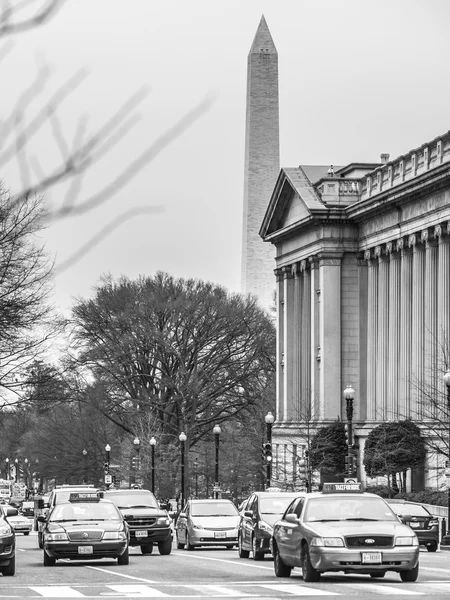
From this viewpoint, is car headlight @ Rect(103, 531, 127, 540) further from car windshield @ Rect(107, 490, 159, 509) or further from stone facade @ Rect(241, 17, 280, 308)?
stone facade @ Rect(241, 17, 280, 308)

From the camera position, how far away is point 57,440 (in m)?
109

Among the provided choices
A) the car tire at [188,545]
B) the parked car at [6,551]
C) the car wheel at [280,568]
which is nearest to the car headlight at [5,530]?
the parked car at [6,551]

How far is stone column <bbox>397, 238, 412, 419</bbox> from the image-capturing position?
80.6 metres

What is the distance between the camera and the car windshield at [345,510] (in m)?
24.7

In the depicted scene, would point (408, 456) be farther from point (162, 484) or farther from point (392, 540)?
point (392, 540)

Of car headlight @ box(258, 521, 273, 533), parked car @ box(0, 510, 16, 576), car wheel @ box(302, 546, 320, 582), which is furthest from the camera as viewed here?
car headlight @ box(258, 521, 273, 533)

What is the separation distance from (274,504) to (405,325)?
4821cm

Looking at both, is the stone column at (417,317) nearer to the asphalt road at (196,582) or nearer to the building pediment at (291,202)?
the building pediment at (291,202)

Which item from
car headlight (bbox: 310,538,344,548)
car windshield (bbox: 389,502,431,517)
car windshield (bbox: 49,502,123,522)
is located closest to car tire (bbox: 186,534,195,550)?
car windshield (bbox: 389,502,431,517)

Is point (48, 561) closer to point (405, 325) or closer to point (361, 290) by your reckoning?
point (405, 325)

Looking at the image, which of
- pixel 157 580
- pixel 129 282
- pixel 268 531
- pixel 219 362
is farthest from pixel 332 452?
pixel 157 580

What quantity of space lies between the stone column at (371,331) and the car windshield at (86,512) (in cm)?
5585

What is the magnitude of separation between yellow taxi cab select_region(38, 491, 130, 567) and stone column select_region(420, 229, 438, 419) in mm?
43271

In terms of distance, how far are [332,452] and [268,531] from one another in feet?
168
